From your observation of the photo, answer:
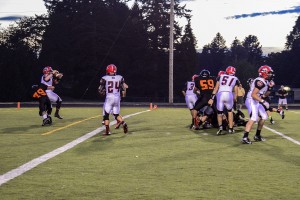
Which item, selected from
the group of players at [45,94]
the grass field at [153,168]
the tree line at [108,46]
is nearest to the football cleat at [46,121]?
the group of players at [45,94]

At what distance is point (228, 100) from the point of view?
1417 cm

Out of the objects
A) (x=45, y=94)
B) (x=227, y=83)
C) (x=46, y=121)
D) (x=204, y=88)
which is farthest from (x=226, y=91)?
(x=45, y=94)

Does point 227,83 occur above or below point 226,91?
above

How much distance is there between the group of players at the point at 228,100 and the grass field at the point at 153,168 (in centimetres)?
77

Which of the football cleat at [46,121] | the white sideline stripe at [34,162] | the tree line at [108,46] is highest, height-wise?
the tree line at [108,46]

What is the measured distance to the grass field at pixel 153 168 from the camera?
6.00 m

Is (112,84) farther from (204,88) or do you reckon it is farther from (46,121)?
(46,121)

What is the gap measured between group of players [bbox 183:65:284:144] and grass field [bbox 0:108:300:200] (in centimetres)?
77

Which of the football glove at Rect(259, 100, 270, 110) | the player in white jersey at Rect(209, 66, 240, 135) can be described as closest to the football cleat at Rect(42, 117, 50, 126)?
the player in white jersey at Rect(209, 66, 240, 135)

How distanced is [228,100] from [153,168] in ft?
22.4

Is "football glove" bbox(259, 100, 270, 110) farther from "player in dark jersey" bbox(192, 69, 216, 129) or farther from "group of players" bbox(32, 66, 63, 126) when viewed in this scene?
"group of players" bbox(32, 66, 63, 126)

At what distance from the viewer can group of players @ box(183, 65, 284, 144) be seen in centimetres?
1173

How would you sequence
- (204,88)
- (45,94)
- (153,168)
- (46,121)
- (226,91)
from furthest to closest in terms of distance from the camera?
(45,94) < (46,121) < (204,88) < (226,91) < (153,168)

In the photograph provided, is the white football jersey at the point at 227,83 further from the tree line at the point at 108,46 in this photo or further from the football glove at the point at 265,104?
the tree line at the point at 108,46
